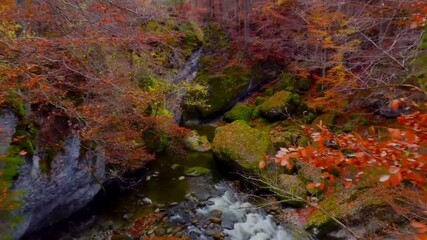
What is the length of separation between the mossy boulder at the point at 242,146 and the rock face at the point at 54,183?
12.6ft

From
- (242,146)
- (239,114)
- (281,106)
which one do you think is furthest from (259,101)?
(242,146)

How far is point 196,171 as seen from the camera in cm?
1005

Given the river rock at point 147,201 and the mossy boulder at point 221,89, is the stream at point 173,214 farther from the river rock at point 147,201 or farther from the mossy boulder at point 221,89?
the mossy boulder at point 221,89

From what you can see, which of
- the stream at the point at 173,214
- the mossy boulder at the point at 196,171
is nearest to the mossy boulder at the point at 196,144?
the mossy boulder at the point at 196,171

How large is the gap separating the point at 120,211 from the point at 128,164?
3.96 feet

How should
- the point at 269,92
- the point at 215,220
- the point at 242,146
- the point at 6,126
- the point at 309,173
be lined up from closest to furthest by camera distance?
the point at 6,126
the point at 215,220
the point at 309,173
the point at 242,146
the point at 269,92

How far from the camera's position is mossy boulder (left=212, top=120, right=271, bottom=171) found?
928 cm

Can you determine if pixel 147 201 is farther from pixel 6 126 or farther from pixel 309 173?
pixel 309 173

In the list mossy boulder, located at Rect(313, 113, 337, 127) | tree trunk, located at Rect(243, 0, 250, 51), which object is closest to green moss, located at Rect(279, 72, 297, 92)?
tree trunk, located at Rect(243, 0, 250, 51)

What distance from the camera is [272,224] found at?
7895 mm

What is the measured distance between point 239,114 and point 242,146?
584 cm

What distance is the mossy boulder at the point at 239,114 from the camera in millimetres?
15260

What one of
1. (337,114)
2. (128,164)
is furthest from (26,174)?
(337,114)

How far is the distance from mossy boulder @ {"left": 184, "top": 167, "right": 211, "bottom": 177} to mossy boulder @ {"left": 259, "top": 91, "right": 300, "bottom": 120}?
17.3ft
